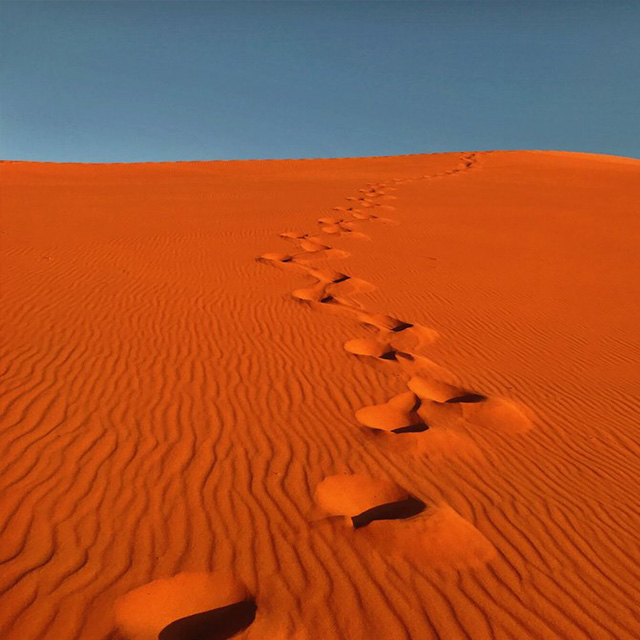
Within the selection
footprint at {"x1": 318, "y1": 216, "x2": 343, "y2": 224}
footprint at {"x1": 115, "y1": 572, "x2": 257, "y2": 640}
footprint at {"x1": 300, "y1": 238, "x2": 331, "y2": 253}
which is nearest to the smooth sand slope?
footprint at {"x1": 115, "y1": 572, "x2": 257, "y2": 640}

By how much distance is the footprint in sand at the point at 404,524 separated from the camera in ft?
10.2

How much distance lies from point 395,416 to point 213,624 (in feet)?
9.14

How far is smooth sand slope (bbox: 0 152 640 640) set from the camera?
274 centimetres

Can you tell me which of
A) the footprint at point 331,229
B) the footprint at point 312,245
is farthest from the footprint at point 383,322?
the footprint at point 331,229

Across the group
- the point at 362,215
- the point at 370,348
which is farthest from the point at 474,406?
the point at 362,215

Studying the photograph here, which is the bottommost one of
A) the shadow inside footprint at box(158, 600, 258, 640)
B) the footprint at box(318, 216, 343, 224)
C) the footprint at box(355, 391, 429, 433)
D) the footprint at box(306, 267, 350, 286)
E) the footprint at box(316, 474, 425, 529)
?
the footprint at box(318, 216, 343, 224)

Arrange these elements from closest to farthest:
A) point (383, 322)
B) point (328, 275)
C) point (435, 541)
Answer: point (435, 541), point (383, 322), point (328, 275)

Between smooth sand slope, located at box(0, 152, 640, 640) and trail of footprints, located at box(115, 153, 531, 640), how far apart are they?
19 millimetres

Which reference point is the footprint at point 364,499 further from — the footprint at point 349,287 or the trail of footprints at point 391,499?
the footprint at point 349,287

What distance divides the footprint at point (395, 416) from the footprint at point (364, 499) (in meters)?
0.89

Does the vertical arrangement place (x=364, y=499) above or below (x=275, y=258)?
above

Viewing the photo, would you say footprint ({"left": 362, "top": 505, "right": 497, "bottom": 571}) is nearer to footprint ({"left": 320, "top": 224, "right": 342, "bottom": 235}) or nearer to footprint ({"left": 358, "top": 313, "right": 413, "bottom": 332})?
footprint ({"left": 358, "top": 313, "right": 413, "bottom": 332})

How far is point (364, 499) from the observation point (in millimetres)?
3625

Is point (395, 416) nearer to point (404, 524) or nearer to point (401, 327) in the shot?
point (404, 524)
